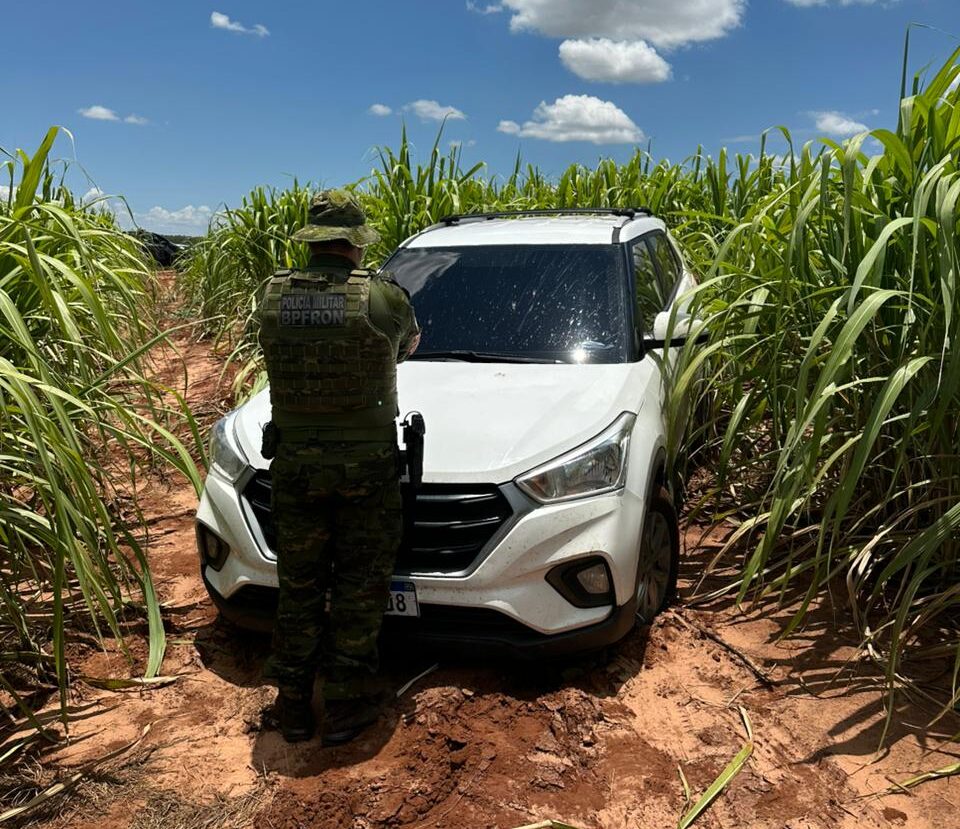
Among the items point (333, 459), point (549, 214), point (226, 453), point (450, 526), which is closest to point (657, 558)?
point (450, 526)

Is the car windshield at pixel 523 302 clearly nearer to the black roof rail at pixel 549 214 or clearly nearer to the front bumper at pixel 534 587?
the black roof rail at pixel 549 214

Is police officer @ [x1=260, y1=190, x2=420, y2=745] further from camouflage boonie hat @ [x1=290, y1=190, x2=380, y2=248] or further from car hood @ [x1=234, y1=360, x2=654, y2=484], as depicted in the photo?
car hood @ [x1=234, y1=360, x2=654, y2=484]

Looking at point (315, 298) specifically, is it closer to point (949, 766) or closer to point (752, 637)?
point (752, 637)

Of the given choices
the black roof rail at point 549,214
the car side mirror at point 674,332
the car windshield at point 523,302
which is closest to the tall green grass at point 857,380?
the car side mirror at point 674,332

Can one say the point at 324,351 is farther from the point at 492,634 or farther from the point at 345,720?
the point at 345,720

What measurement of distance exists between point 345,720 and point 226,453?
1.06m

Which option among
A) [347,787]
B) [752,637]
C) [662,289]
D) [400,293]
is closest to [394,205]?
[662,289]

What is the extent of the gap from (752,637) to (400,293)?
1899 millimetres

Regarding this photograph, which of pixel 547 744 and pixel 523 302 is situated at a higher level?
pixel 523 302

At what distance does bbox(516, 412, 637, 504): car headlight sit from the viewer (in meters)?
2.58

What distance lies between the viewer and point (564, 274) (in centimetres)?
365

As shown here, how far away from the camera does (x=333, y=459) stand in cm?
246

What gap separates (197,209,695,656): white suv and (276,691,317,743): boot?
1.12ft

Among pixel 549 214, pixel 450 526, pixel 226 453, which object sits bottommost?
pixel 450 526
